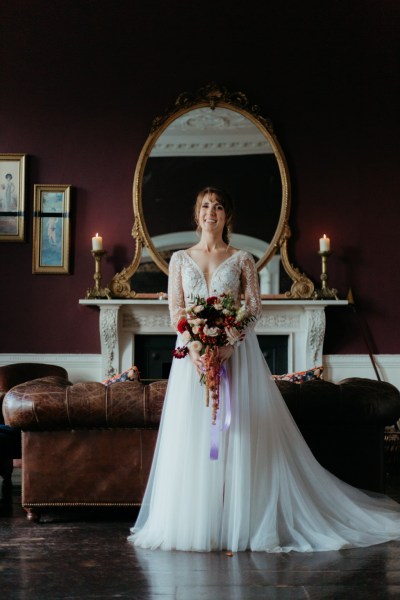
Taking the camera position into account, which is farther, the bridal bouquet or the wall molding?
the wall molding

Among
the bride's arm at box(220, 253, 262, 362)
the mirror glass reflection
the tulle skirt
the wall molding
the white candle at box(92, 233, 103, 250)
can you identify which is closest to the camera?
the tulle skirt

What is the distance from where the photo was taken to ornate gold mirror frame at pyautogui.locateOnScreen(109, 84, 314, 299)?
22.7ft

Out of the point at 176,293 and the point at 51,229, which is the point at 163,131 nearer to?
the point at 51,229

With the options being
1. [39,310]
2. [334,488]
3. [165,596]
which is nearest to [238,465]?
[334,488]

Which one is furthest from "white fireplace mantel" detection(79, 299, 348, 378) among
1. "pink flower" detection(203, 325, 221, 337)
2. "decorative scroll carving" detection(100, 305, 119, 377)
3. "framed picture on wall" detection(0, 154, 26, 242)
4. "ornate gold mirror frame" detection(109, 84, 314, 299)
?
"pink flower" detection(203, 325, 221, 337)

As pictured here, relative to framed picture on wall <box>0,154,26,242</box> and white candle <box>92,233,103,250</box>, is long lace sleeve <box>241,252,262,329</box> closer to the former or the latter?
white candle <box>92,233,103,250</box>

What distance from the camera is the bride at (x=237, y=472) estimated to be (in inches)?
123

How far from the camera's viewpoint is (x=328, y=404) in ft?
11.6

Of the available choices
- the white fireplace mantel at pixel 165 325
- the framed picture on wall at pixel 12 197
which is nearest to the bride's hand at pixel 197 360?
the white fireplace mantel at pixel 165 325

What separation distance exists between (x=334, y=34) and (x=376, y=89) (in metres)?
0.69

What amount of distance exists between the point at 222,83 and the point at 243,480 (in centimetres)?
489

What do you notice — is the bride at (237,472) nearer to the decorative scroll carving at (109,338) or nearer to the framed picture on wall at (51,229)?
the decorative scroll carving at (109,338)

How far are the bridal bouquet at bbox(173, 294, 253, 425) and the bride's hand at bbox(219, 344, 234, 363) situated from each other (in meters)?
0.03

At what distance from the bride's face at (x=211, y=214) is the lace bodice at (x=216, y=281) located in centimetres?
17
